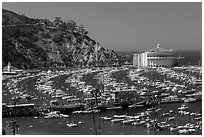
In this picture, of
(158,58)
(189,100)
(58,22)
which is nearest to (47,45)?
(58,22)

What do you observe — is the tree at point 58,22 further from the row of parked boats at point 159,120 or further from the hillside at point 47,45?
the row of parked boats at point 159,120

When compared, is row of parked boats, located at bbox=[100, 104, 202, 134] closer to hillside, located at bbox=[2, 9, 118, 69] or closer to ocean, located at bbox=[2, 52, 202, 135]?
ocean, located at bbox=[2, 52, 202, 135]

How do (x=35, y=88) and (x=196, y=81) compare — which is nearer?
(x=35, y=88)

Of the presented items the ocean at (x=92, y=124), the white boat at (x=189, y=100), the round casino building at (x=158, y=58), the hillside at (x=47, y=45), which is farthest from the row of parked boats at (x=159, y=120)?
the round casino building at (x=158, y=58)

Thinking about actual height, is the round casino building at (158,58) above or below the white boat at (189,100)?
above

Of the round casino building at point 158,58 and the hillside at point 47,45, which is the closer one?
the hillside at point 47,45

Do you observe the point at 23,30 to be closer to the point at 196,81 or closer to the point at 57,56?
the point at 57,56

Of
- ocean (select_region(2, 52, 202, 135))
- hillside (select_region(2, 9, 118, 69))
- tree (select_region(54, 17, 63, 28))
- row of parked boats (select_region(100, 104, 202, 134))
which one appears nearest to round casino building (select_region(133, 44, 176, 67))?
hillside (select_region(2, 9, 118, 69))

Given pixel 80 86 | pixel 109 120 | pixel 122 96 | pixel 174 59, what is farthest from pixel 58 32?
pixel 109 120
